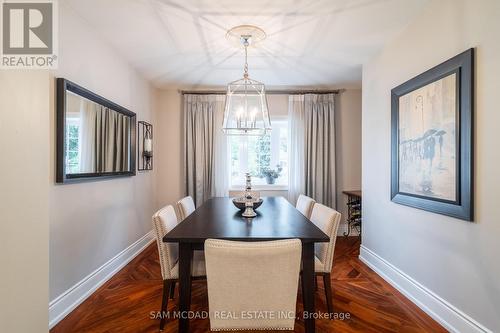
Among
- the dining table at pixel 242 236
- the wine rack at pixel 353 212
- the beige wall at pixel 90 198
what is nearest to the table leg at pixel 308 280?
the dining table at pixel 242 236

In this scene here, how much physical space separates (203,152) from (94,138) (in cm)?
184

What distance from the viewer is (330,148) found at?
412 cm

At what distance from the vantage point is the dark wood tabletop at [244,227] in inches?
60.7

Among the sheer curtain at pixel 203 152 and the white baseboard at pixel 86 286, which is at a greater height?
the sheer curtain at pixel 203 152

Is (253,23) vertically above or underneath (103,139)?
above

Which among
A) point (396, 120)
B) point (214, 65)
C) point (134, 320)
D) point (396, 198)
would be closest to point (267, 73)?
point (214, 65)

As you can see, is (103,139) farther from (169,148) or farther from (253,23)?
(253,23)

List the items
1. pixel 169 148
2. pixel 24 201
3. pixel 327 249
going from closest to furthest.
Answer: pixel 24 201, pixel 327 249, pixel 169 148

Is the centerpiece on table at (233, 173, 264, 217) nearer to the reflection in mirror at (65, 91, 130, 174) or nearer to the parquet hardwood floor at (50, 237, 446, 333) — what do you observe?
the parquet hardwood floor at (50, 237, 446, 333)

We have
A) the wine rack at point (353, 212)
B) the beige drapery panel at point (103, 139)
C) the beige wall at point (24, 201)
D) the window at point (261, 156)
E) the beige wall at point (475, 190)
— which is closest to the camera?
the beige wall at point (24, 201)

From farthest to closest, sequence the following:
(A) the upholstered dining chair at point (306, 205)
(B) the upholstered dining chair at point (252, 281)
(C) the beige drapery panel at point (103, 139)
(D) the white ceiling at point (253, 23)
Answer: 1. (A) the upholstered dining chair at point (306, 205)
2. (C) the beige drapery panel at point (103, 139)
3. (D) the white ceiling at point (253, 23)
4. (B) the upholstered dining chair at point (252, 281)

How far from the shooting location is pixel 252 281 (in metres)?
1.23

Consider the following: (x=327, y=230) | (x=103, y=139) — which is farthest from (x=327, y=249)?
(x=103, y=139)

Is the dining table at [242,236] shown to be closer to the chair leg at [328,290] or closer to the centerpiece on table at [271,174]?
the chair leg at [328,290]
